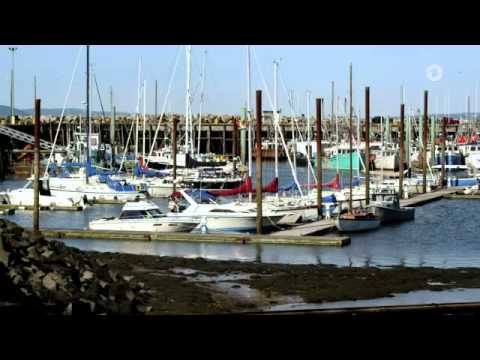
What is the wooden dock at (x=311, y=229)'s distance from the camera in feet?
104

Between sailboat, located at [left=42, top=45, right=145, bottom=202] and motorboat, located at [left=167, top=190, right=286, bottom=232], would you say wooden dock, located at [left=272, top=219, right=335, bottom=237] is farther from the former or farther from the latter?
sailboat, located at [left=42, top=45, right=145, bottom=202]

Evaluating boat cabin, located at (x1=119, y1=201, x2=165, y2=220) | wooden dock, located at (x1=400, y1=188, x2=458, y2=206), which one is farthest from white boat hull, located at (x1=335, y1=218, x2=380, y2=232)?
wooden dock, located at (x1=400, y1=188, x2=458, y2=206)

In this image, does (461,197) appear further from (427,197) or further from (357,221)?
(357,221)

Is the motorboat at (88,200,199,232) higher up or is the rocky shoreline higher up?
the motorboat at (88,200,199,232)

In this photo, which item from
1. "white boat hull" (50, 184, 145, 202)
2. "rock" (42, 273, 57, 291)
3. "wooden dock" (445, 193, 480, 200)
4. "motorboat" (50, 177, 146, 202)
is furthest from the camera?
"wooden dock" (445, 193, 480, 200)

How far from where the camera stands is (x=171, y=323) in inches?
409

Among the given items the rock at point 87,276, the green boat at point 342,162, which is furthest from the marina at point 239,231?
the green boat at point 342,162

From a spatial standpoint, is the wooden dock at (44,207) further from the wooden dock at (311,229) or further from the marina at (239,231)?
the wooden dock at (311,229)

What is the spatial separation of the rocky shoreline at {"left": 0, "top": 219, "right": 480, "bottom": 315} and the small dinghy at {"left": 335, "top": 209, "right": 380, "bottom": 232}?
8897mm

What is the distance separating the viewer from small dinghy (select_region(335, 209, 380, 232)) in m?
34.5

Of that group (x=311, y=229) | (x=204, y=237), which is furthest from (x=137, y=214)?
(x=311, y=229)

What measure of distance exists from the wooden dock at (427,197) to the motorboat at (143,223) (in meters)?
16.4

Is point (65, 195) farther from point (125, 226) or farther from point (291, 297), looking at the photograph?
point (291, 297)
